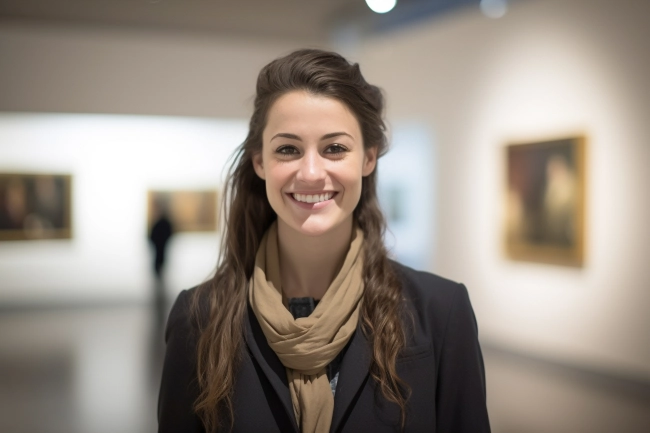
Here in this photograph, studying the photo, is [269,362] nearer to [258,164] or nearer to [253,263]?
[253,263]

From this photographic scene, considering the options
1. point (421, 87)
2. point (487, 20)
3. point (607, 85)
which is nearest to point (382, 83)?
point (421, 87)

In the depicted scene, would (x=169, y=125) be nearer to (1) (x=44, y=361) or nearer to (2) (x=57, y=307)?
(2) (x=57, y=307)

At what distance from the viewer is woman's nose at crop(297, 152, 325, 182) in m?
2.34

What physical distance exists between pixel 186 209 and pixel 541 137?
3805 mm

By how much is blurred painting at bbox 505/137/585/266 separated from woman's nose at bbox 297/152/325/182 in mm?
4008

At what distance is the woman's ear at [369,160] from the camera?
262 cm

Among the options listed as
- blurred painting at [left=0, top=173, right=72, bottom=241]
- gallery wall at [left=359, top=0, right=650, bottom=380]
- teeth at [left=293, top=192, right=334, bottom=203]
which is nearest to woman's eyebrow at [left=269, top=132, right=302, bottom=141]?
teeth at [left=293, top=192, right=334, bottom=203]

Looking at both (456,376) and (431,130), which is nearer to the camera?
(456,376)

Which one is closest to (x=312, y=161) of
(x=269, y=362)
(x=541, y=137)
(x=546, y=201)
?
(x=269, y=362)

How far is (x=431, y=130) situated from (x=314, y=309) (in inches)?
155

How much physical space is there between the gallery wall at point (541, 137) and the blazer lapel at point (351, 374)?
273cm

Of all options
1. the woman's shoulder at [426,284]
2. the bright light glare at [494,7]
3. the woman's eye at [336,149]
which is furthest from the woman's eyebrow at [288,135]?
the bright light glare at [494,7]

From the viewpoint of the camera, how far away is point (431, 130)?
19.9ft

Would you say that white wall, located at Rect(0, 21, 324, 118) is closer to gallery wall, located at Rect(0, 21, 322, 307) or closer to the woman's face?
gallery wall, located at Rect(0, 21, 322, 307)
